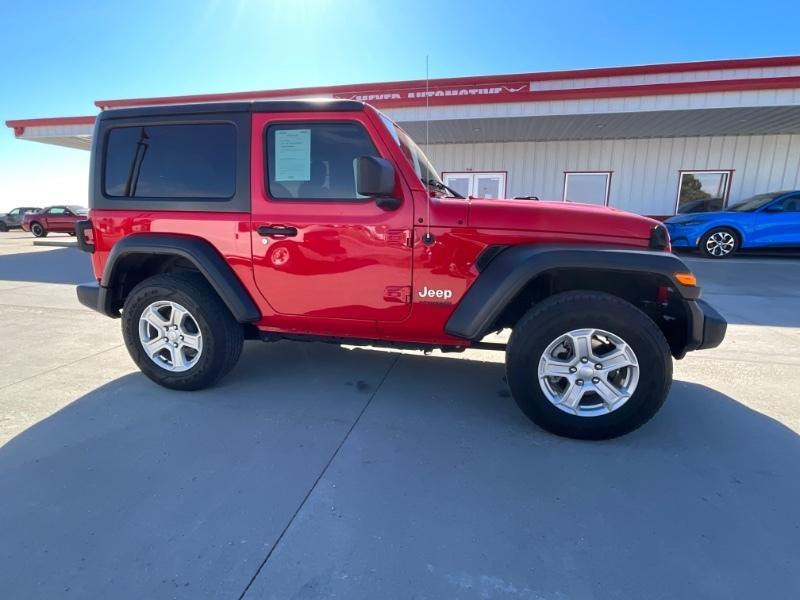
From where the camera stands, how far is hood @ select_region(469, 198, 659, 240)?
2.56 metres

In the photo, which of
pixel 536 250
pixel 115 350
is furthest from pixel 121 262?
pixel 536 250

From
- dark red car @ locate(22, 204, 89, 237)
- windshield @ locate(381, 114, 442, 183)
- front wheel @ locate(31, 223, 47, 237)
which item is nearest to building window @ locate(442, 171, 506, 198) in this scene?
windshield @ locate(381, 114, 442, 183)

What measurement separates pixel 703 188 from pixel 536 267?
1371cm

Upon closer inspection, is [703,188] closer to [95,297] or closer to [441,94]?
[441,94]

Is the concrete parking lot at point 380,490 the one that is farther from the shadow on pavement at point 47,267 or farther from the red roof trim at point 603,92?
the red roof trim at point 603,92

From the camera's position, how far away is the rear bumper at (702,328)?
8.20ft

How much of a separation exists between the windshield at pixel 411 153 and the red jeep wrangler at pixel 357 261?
0.03m

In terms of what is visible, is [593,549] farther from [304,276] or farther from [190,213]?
[190,213]

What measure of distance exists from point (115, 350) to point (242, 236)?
2.26 metres

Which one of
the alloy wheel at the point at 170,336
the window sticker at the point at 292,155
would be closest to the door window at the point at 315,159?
the window sticker at the point at 292,155

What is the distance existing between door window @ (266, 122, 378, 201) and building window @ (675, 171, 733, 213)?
523 inches

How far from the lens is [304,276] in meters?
2.87

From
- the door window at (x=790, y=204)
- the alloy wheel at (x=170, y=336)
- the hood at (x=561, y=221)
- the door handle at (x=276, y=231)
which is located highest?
the door window at (x=790, y=204)

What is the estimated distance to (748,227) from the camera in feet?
32.2
